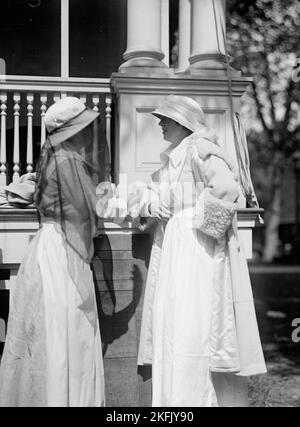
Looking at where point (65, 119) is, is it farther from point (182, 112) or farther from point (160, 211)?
point (160, 211)

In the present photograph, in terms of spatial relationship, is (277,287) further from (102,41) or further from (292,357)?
(102,41)

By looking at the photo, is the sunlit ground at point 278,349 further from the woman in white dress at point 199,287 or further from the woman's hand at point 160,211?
the woman's hand at point 160,211

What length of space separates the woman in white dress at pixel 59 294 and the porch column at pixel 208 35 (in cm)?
166

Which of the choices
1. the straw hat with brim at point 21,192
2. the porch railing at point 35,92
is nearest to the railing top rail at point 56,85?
the porch railing at point 35,92

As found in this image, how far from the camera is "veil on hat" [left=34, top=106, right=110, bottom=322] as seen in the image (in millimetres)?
4305

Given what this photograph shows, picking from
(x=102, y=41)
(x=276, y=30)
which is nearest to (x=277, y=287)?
(x=276, y=30)

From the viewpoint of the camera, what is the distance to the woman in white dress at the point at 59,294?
4211 millimetres

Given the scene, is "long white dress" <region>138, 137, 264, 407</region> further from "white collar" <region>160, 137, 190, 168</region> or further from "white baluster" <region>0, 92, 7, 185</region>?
"white baluster" <region>0, 92, 7, 185</region>

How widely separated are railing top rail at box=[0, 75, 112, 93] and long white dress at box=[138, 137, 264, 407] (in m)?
1.45

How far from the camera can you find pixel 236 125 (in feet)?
18.3

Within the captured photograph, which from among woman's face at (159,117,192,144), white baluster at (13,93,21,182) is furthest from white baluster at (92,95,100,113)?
woman's face at (159,117,192,144)

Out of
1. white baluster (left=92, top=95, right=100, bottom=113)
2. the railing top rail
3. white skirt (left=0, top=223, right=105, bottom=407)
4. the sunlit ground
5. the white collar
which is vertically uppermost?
the railing top rail

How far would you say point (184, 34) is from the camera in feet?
21.1

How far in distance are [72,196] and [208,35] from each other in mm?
2231
